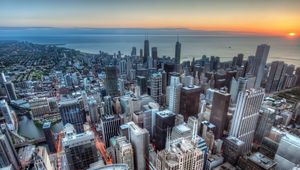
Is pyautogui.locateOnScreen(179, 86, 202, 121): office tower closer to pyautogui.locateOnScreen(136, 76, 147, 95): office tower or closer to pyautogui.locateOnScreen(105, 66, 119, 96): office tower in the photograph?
pyautogui.locateOnScreen(136, 76, 147, 95): office tower

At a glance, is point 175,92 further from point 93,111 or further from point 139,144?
point 93,111

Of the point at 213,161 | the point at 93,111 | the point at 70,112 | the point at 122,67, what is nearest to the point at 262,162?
the point at 213,161

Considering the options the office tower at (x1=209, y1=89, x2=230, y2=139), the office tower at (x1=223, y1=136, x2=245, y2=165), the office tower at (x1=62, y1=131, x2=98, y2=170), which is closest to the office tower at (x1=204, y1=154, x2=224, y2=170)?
the office tower at (x1=223, y1=136, x2=245, y2=165)

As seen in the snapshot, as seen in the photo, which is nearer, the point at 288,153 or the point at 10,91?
the point at 288,153

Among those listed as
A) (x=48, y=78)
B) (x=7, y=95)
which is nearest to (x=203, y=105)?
(x=7, y=95)

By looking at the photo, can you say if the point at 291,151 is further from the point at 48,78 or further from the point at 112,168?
the point at 48,78

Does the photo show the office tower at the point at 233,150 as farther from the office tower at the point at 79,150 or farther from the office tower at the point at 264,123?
the office tower at the point at 79,150
